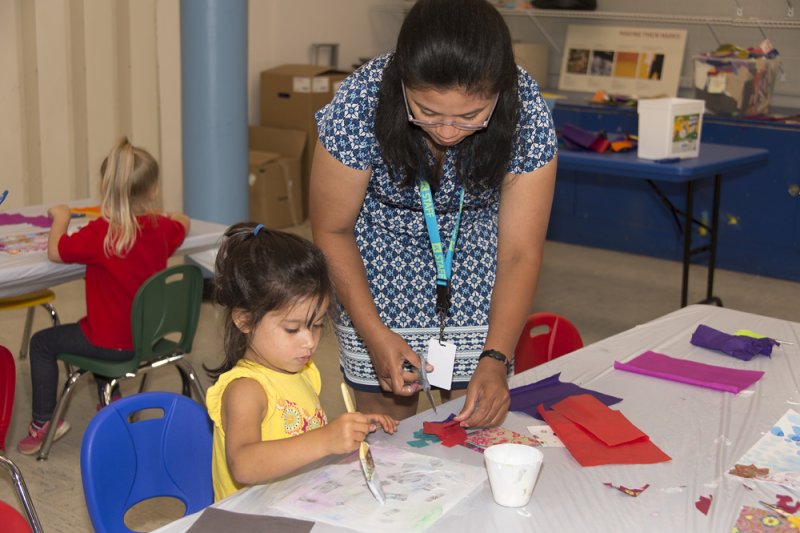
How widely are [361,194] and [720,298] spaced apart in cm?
372

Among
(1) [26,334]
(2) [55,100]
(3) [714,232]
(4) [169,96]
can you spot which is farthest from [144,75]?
(3) [714,232]

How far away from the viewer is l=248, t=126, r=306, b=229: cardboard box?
602 centimetres

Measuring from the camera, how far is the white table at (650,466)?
1410 mm

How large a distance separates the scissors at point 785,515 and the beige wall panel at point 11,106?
4.49 metres

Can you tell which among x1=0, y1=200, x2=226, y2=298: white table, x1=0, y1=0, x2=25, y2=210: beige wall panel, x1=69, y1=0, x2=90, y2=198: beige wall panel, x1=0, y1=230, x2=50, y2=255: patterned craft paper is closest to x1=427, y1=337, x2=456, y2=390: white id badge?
x1=0, y1=200, x2=226, y2=298: white table

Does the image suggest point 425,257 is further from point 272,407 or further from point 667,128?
point 667,128

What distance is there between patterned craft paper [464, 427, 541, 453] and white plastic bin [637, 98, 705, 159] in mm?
2729

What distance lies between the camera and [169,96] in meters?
5.77

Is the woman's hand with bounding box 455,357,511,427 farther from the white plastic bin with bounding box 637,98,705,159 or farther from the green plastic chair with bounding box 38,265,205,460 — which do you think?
the white plastic bin with bounding box 637,98,705,159

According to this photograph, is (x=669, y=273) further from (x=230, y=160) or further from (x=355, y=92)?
(x=355, y=92)

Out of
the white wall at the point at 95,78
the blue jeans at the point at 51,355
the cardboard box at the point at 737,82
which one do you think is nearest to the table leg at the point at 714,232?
the cardboard box at the point at 737,82

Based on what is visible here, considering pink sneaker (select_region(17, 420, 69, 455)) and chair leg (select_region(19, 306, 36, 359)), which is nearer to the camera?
pink sneaker (select_region(17, 420, 69, 455))

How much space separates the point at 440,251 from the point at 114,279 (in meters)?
1.40

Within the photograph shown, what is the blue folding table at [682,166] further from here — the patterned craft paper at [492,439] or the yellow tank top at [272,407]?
the yellow tank top at [272,407]
